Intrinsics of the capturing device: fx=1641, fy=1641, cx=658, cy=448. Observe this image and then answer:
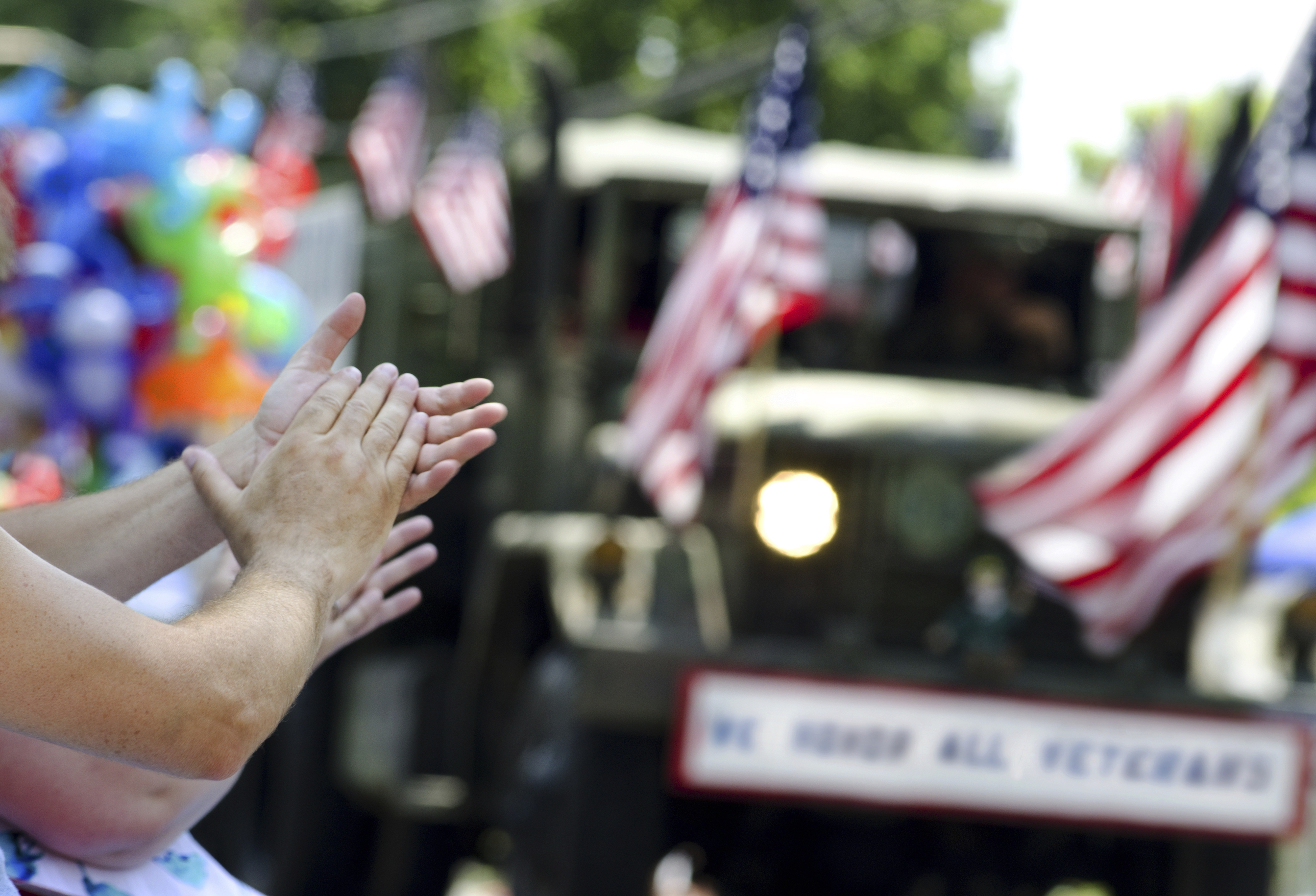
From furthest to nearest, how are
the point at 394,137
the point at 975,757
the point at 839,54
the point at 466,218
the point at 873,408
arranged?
the point at 839,54
the point at 394,137
the point at 466,218
the point at 873,408
the point at 975,757

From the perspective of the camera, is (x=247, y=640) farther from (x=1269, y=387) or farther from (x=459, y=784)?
(x=459, y=784)

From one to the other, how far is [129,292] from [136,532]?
3911mm

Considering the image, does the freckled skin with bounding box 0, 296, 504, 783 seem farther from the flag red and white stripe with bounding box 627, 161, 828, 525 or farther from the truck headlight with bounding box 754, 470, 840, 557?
the truck headlight with bounding box 754, 470, 840, 557

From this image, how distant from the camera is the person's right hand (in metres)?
1.42

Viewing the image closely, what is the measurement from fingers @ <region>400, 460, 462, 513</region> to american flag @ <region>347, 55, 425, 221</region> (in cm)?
962

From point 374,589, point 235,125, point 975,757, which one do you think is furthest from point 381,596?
point 235,125

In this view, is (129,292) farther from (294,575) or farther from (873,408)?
(294,575)

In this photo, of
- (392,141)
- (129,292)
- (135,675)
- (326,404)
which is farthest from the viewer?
(392,141)

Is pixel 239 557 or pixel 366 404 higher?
pixel 366 404

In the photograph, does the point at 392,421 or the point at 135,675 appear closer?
the point at 135,675

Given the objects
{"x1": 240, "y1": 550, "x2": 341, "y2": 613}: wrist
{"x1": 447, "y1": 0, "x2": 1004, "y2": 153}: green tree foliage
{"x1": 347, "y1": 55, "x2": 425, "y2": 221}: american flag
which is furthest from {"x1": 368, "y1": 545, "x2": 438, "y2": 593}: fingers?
{"x1": 447, "y1": 0, "x2": 1004, "y2": 153}: green tree foliage

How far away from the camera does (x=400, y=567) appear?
2.01 m

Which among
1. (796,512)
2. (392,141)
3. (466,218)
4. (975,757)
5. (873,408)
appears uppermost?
(392,141)

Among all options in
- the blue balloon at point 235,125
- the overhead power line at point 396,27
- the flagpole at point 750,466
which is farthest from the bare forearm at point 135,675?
the overhead power line at point 396,27
